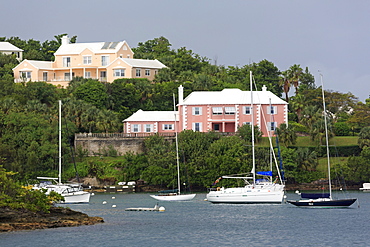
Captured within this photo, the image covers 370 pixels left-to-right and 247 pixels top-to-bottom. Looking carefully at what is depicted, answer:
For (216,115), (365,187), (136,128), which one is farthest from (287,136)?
(136,128)

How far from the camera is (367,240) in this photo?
47781mm

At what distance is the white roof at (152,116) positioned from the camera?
10412 centimetres

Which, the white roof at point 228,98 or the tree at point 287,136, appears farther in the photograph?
the white roof at point 228,98

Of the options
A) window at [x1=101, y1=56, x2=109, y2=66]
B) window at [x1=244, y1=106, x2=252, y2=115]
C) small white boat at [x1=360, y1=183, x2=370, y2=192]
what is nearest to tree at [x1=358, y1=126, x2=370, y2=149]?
small white boat at [x1=360, y1=183, x2=370, y2=192]

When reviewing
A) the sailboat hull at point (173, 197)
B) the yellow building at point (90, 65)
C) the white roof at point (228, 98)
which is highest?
the yellow building at point (90, 65)

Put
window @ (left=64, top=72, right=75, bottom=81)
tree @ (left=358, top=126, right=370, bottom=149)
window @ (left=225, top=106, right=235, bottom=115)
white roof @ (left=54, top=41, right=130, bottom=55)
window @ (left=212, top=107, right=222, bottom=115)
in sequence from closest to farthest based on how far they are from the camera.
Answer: tree @ (left=358, top=126, right=370, bottom=149) < window @ (left=225, top=106, right=235, bottom=115) < window @ (left=212, top=107, right=222, bottom=115) < window @ (left=64, top=72, right=75, bottom=81) < white roof @ (left=54, top=41, right=130, bottom=55)

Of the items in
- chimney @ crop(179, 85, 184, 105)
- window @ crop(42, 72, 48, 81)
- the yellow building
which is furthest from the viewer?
window @ crop(42, 72, 48, 81)

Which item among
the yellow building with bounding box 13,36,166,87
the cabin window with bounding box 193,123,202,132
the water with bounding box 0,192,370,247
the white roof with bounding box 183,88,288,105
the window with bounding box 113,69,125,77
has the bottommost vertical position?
the water with bounding box 0,192,370,247

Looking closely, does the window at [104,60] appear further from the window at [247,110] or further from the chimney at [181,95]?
the window at [247,110]

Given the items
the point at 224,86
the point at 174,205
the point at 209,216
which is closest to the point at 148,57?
the point at 224,86

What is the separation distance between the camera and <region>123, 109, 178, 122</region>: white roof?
10412 cm

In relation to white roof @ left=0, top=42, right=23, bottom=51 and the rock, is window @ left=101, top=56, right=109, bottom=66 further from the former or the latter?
the rock

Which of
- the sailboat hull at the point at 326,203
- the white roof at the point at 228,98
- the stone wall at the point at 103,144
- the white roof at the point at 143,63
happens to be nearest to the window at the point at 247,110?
the white roof at the point at 228,98

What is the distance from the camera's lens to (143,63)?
4897 inches
